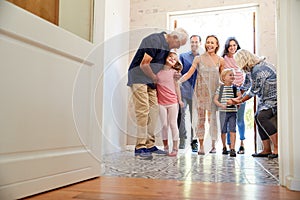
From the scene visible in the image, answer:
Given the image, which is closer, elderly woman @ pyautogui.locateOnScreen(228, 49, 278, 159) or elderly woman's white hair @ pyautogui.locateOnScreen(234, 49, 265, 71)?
elderly woman @ pyautogui.locateOnScreen(228, 49, 278, 159)

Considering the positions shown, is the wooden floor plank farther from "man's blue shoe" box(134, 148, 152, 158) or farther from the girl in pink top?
"man's blue shoe" box(134, 148, 152, 158)

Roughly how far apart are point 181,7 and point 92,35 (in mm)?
2255

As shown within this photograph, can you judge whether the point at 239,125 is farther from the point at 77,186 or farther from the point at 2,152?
the point at 2,152

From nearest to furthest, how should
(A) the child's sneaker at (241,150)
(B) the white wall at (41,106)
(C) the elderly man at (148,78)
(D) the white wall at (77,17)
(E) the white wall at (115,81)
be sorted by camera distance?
(B) the white wall at (41,106) < (D) the white wall at (77,17) < (C) the elderly man at (148,78) < (E) the white wall at (115,81) < (A) the child's sneaker at (241,150)

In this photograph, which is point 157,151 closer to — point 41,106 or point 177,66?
point 177,66

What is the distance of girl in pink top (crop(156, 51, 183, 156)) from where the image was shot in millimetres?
1686

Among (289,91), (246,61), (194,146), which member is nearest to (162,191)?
(289,91)

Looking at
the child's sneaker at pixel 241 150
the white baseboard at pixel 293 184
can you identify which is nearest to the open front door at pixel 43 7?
the white baseboard at pixel 293 184

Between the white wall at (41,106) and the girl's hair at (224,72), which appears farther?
the girl's hair at (224,72)

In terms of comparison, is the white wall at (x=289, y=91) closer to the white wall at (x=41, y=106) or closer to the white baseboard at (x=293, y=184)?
the white baseboard at (x=293, y=184)

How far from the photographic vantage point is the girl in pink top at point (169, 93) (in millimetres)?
1686

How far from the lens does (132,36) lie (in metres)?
2.02

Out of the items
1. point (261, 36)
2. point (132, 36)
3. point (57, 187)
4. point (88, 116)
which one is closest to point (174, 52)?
point (132, 36)

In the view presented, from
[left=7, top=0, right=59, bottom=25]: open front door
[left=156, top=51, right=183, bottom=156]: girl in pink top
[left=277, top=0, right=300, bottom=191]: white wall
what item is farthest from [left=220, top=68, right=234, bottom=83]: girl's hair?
[left=7, top=0, right=59, bottom=25]: open front door
